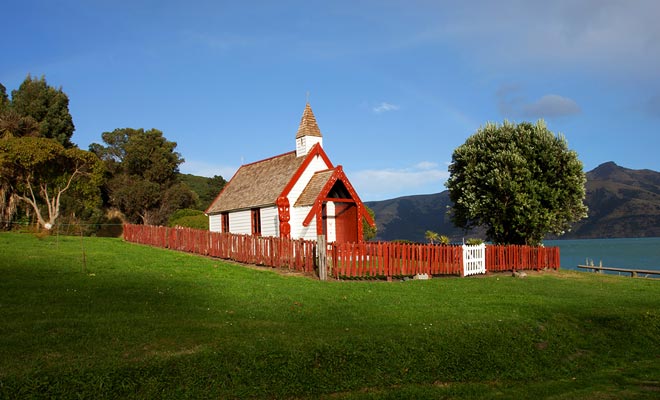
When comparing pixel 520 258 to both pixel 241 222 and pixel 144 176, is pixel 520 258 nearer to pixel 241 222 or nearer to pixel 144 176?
pixel 241 222

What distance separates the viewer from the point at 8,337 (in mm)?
9297

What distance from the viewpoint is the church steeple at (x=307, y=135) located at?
2969cm

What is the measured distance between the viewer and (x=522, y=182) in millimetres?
31641

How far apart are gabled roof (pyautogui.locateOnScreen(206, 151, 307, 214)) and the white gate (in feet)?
33.0

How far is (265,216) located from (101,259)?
9.77 metres

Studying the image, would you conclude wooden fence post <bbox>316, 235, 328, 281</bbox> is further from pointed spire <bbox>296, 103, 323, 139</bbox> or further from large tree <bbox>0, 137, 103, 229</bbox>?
large tree <bbox>0, 137, 103, 229</bbox>

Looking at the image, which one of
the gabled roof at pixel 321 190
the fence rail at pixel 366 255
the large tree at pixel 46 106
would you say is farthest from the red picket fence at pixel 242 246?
the large tree at pixel 46 106

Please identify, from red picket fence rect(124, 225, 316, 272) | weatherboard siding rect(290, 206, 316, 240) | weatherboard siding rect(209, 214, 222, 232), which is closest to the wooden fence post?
red picket fence rect(124, 225, 316, 272)

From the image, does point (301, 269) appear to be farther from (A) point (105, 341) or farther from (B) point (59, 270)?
(A) point (105, 341)

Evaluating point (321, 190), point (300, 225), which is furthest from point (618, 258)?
point (321, 190)

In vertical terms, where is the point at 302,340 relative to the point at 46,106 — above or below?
below

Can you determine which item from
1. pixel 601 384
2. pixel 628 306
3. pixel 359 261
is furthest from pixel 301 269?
pixel 601 384

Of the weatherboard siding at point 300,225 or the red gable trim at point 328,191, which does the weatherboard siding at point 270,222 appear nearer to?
the weatherboard siding at point 300,225

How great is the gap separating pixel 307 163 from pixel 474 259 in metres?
10.3
